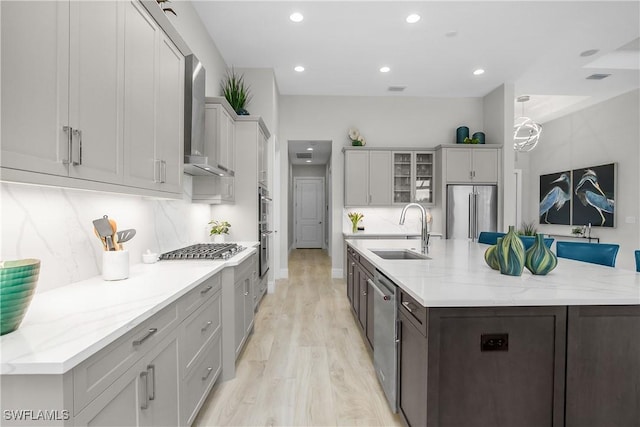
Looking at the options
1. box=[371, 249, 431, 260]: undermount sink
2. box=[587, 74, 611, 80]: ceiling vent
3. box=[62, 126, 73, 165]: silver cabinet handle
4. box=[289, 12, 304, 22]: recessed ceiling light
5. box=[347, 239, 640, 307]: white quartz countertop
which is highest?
box=[587, 74, 611, 80]: ceiling vent

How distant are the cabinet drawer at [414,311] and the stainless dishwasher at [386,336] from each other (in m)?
0.11

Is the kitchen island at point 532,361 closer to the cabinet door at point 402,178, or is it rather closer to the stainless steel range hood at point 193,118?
the stainless steel range hood at point 193,118

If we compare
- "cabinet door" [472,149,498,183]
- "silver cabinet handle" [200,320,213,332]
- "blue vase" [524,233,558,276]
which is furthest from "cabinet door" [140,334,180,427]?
"cabinet door" [472,149,498,183]

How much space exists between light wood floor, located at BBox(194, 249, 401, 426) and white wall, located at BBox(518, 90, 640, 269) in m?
5.27

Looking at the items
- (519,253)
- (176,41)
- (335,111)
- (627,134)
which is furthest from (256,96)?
(627,134)

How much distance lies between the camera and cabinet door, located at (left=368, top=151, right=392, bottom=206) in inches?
228

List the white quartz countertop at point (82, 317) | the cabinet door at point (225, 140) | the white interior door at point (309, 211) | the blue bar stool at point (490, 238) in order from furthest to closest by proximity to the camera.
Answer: the white interior door at point (309, 211), the blue bar stool at point (490, 238), the cabinet door at point (225, 140), the white quartz countertop at point (82, 317)

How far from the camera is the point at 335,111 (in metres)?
6.09

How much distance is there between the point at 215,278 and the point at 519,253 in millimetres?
1826

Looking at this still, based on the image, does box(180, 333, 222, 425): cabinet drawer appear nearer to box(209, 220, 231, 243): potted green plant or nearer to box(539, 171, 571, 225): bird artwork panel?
box(209, 220, 231, 243): potted green plant

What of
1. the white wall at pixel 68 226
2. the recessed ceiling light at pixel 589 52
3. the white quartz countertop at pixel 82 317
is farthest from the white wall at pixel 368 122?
the white quartz countertop at pixel 82 317

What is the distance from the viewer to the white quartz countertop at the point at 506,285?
1.35m

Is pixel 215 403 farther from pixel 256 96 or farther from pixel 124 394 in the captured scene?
pixel 256 96

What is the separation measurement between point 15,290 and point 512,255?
82.7 inches
